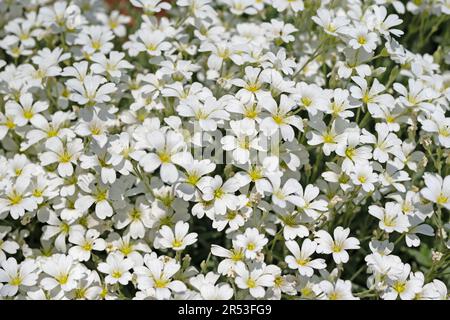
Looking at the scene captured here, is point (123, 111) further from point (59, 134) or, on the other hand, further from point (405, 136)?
point (405, 136)

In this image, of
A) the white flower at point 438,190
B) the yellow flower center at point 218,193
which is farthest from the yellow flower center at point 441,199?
the yellow flower center at point 218,193

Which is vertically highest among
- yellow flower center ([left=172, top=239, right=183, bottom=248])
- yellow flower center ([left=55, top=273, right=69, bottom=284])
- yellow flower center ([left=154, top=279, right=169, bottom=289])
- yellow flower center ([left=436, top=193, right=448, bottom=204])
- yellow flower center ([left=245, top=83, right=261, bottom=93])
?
yellow flower center ([left=245, top=83, right=261, bottom=93])

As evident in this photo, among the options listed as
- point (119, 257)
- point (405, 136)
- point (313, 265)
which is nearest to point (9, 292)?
point (119, 257)

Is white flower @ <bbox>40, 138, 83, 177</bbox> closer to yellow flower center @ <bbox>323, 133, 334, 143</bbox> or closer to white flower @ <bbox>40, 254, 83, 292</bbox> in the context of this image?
white flower @ <bbox>40, 254, 83, 292</bbox>

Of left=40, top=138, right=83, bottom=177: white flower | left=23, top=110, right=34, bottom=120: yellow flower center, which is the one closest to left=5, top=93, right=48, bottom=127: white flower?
left=23, top=110, right=34, bottom=120: yellow flower center

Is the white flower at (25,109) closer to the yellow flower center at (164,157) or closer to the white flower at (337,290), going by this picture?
the yellow flower center at (164,157)

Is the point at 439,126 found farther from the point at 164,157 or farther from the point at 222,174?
the point at 164,157

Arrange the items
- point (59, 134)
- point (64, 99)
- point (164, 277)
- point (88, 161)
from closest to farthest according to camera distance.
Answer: point (164, 277), point (88, 161), point (59, 134), point (64, 99)

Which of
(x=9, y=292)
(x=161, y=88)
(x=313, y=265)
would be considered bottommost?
(x=9, y=292)

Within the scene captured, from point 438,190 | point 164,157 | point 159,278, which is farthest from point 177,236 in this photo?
point 438,190
